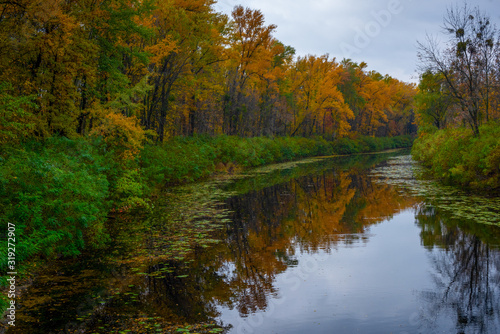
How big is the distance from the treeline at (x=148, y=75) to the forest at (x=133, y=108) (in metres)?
0.06

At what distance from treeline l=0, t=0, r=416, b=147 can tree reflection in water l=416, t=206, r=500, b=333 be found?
8258mm

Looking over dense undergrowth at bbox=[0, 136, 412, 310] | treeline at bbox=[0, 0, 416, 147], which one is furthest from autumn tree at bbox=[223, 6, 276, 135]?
dense undergrowth at bbox=[0, 136, 412, 310]

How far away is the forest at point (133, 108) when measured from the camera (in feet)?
25.4

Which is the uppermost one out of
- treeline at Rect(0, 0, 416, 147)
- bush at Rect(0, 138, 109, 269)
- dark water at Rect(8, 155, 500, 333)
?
treeline at Rect(0, 0, 416, 147)

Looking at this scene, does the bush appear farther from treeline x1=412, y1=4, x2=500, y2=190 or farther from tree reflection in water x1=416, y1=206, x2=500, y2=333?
treeline x1=412, y1=4, x2=500, y2=190

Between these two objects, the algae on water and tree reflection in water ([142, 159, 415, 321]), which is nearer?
tree reflection in water ([142, 159, 415, 321])

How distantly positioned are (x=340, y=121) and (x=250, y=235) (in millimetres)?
44765

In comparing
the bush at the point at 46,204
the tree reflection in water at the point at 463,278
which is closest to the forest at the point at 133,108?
the bush at the point at 46,204

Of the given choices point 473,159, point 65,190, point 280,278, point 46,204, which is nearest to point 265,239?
point 280,278

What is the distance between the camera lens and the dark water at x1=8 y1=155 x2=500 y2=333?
5.50 meters

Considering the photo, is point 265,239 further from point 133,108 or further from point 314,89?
point 314,89

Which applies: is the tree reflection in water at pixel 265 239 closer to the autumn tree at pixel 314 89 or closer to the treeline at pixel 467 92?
the treeline at pixel 467 92

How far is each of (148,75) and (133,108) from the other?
7.09 ft

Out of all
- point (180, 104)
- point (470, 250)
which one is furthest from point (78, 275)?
point (180, 104)
